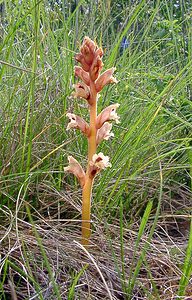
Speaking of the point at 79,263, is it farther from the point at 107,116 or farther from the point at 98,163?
the point at 107,116

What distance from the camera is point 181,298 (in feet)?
3.45

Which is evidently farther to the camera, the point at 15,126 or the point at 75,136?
the point at 75,136

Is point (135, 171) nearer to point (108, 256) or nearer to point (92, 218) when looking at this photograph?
point (92, 218)

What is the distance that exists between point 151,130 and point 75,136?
32cm

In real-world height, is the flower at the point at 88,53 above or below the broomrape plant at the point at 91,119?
above

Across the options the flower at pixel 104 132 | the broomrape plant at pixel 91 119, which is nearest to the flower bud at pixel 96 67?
the broomrape plant at pixel 91 119

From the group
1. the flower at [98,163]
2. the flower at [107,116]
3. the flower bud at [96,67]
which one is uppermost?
the flower bud at [96,67]

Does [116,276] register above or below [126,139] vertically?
below

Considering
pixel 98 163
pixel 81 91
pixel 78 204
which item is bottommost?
pixel 78 204

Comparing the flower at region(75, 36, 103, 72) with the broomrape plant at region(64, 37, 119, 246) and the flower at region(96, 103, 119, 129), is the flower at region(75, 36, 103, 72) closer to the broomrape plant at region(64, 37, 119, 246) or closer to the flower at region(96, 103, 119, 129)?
the broomrape plant at region(64, 37, 119, 246)

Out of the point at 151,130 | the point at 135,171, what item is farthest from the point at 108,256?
the point at 151,130

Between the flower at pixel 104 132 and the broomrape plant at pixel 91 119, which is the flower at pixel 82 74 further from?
A: the flower at pixel 104 132

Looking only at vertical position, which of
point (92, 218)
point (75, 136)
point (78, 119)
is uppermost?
point (78, 119)

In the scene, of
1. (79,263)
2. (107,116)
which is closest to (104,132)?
(107,116)
